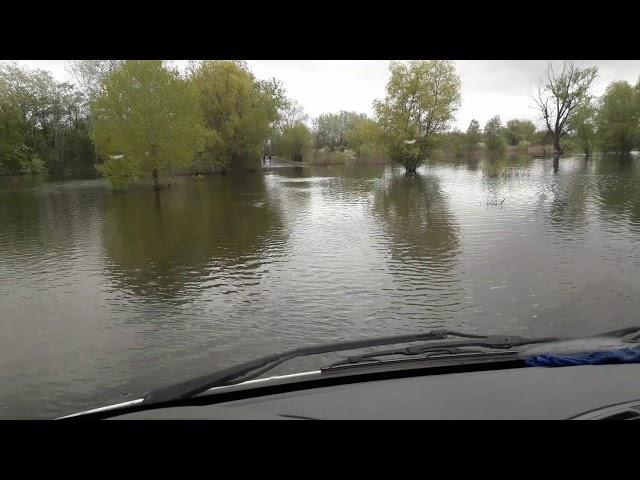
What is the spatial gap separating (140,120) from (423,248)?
971 inches

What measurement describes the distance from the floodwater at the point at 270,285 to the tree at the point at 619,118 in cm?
5247

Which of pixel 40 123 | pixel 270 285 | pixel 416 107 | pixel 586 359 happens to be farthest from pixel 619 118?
pixel 40 123

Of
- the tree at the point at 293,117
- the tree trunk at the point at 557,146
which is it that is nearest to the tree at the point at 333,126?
the tree at the point at 293,117

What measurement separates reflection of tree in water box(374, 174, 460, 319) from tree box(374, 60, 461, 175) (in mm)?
14401

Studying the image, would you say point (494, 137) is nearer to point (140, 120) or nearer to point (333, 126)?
point (333, 126)

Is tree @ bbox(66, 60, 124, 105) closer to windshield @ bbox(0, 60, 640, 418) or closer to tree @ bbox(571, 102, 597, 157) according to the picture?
windshield @ bbox(0, 60, 640, 418)

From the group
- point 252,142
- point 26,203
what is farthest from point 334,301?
point 252,142

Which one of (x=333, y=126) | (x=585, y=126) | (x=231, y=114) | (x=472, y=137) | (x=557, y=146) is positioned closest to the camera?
(x=231, y=114)

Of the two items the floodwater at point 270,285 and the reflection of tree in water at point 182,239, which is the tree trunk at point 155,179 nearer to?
the reflection of tree in water at point 182,239

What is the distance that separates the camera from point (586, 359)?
2.78 metres

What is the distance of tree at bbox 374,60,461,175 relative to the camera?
34375 millimetres

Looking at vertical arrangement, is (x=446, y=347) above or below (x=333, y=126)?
below
